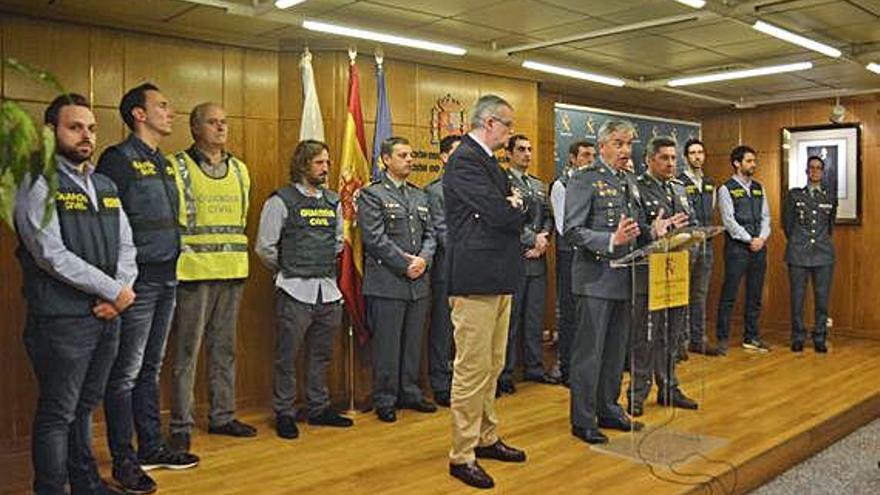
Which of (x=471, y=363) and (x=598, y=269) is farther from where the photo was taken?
(x=598, y=269)

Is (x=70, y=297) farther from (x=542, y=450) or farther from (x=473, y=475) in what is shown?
(x=542, y=450)

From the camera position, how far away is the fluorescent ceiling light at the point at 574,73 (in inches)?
231

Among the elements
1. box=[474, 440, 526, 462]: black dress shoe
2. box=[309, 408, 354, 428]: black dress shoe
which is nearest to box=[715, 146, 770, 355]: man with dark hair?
box=[474, 440, 526, 462]: black dress shoe

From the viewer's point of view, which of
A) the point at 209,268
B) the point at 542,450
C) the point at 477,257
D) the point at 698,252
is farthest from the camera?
the point at 698,252

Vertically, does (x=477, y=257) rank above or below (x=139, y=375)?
above

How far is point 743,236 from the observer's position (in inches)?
260

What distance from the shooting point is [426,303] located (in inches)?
192

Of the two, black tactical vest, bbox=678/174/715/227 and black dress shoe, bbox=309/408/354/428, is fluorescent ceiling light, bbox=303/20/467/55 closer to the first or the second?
black dress shoe, bbox=309/408/354/428

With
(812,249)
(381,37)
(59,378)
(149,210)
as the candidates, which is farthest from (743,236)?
(59,378)

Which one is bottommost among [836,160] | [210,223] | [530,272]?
[530,272]

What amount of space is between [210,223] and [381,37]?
5.16 ft

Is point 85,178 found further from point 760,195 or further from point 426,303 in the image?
point 760,195

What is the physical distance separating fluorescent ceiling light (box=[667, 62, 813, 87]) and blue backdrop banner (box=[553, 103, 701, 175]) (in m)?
0.80

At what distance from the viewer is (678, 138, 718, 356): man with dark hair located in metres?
6.18
